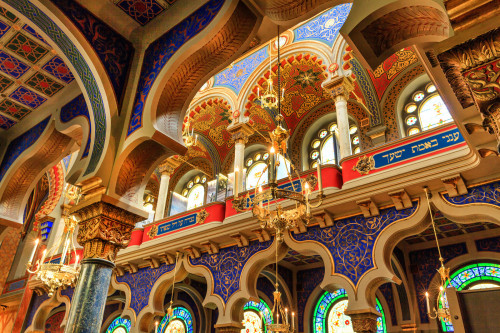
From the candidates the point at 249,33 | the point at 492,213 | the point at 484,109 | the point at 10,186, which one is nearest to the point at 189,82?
the point at 249,33

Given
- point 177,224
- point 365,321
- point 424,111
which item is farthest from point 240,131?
point 365,321

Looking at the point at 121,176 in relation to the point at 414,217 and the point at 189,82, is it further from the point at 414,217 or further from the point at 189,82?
the point at 414,217

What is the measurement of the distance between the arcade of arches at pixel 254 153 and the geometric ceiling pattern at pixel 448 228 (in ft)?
0.22

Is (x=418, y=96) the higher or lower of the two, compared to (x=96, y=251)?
higher

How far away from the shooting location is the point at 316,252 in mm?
7797

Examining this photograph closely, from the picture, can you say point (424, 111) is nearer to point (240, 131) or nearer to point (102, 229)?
point (240, 131)

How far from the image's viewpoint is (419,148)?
713cm

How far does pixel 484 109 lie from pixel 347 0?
2217 millimetres

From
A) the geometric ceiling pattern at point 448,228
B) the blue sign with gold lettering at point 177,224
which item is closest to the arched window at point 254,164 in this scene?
the blue sign with gold lettering at point 177,224

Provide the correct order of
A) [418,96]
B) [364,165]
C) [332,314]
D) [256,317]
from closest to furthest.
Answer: [364,165] → [332,314] → [418,96] → [256,317]

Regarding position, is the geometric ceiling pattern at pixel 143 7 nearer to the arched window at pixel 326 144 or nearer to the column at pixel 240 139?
the column at pixel 240 139

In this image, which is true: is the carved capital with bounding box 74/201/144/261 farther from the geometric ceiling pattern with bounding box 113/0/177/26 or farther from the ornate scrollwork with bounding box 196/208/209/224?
the ornate scrollwork with bounding box 196/208/209/224

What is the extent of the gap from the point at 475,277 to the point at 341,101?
4.96 m

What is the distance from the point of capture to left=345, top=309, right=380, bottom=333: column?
6477mm
